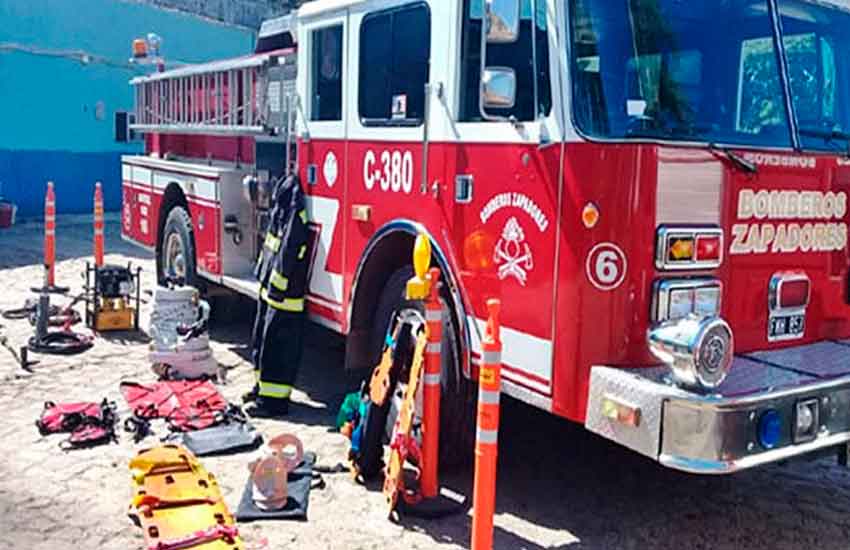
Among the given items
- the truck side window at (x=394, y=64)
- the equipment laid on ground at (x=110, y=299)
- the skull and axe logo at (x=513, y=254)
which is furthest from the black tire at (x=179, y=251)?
the skull and axe logo at (x=513, y=254)

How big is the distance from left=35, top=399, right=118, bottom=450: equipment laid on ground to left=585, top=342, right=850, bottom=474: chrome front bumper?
314 cm

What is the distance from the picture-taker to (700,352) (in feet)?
11.0

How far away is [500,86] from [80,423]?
3.46m

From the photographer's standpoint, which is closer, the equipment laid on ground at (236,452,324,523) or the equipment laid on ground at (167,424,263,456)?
the equipment laid on ground at (236,452,324,523)

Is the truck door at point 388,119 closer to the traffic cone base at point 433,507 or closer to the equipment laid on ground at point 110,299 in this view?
the traffic cone base at point 433,507

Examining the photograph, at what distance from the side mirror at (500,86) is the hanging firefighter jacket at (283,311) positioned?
7.55 ft

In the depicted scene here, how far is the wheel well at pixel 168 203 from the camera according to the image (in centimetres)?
805

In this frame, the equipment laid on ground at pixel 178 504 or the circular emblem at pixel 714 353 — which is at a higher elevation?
the circular emblem at pixel 714 353

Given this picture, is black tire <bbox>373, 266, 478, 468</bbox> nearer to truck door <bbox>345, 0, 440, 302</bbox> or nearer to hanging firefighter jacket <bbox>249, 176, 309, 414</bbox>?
truck door <bbox>345, 0, 440, 302</bbox>

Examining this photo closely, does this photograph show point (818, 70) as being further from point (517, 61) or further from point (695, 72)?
point (517, 61)

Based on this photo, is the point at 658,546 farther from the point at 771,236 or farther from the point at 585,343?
A: the point at 771,236

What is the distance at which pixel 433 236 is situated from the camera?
469 centimetres

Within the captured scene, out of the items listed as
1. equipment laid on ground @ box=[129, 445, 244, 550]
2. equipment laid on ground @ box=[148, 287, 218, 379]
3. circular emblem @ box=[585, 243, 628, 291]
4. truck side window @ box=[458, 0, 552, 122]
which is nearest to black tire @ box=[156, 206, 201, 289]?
equipment laid on ground @ box=[148, 287, 218, 379]

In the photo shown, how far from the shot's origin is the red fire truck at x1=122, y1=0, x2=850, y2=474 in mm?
3584
